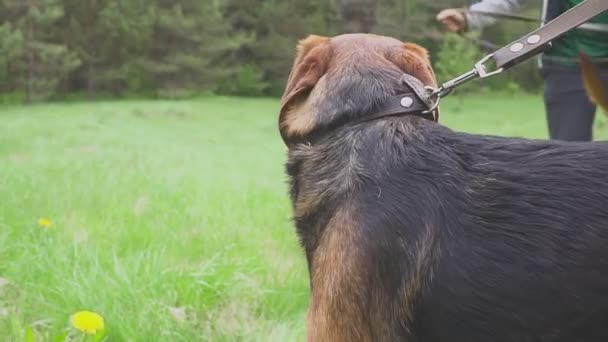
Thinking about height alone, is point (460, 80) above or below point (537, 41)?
below

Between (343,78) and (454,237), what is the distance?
719mm

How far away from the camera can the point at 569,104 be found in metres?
3.56

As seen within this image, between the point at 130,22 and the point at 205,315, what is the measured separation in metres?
30.3

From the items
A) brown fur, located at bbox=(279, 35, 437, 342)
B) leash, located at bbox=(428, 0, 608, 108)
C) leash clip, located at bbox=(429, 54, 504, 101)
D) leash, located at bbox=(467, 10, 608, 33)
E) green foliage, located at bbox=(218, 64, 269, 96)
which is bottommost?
green foliage, located at bbox=(218, 64, 269, 96)

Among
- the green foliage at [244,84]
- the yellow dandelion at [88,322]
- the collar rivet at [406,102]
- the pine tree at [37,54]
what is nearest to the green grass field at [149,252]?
the yellow dandelion at [88,322]

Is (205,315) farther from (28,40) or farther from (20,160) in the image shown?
(28,40)

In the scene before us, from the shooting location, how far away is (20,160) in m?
8.41

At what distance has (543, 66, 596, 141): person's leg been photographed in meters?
3.51

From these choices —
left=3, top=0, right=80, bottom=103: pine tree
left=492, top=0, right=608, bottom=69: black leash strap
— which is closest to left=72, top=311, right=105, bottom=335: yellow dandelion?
left=492, top=0, right=608, bottom=69: black leash strap

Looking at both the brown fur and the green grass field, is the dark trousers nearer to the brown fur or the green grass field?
the brown fur

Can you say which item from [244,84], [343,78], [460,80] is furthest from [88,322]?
[244,84]

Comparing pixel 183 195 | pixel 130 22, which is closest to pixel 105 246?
pixel 183 195

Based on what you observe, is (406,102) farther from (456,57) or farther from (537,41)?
(456,57)

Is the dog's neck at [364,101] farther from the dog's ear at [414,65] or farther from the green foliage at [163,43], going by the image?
the green foliage at [163,43]
